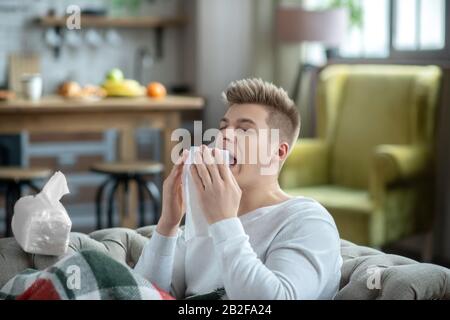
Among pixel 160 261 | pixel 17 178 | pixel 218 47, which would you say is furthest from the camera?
pixel 218 47

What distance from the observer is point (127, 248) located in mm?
1891

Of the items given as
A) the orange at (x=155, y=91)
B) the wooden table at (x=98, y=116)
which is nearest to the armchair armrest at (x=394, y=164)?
the wooden table at (x=98, y=116)

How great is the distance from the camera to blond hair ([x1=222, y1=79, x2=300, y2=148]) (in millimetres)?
1513

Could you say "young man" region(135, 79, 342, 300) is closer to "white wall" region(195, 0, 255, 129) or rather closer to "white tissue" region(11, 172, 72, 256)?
"white tissue" region(11, 172, 72, 256)

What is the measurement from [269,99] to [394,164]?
249 cm

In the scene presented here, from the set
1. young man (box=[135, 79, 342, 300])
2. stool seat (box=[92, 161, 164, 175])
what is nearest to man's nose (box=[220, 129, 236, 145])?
young man (box=[135, 79, 342, 300])

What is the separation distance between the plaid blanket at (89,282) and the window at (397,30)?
3424 mm

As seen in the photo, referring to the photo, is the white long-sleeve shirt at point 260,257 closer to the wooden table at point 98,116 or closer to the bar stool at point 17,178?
the bar stool at point 17,178

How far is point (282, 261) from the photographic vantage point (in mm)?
1355

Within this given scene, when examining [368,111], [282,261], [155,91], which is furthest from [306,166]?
[282,261]

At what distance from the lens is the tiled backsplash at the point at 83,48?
586 centimetres

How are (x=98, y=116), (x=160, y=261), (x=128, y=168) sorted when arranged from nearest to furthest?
(x=160, y=261) < (x=128, y=168) < (x=98, y=116)

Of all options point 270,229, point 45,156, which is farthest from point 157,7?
point 270,229

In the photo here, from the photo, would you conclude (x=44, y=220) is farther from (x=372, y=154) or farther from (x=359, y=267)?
(x=372, y=154)
